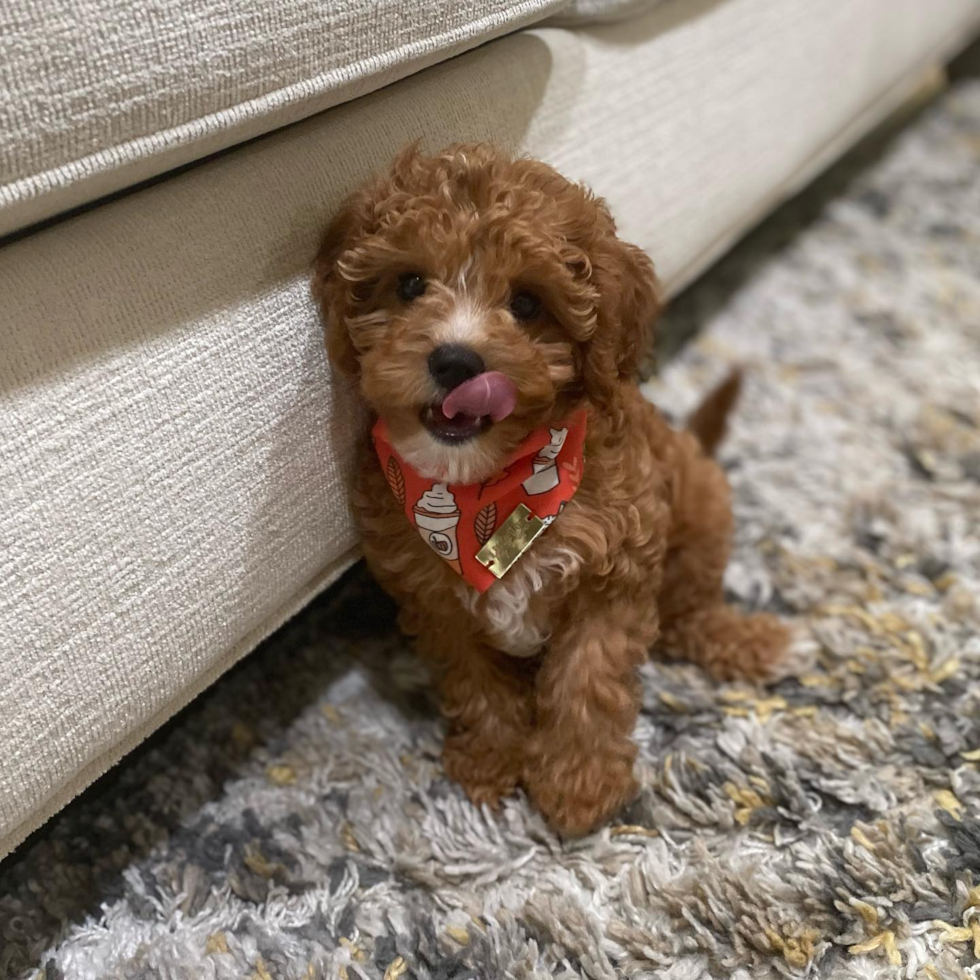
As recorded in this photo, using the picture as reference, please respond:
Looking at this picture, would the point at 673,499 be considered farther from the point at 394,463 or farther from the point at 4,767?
the point at 4,767

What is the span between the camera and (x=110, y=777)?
1.15 metres

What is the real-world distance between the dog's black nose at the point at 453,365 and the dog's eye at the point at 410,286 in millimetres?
87

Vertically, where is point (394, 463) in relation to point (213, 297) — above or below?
below

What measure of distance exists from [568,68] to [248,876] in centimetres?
104

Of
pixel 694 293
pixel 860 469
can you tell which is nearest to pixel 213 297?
pixel 860 469

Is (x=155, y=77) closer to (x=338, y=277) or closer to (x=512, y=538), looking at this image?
(x=338, y=277)

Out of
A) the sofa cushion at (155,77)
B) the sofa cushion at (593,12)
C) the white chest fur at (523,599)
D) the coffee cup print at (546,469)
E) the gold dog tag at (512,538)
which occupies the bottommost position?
the white chest fur at (523,599)

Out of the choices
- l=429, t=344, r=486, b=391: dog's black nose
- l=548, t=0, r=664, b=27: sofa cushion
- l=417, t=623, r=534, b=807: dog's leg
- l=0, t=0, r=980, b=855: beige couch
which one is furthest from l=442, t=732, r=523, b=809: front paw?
l=548, t=0, r=664, b=27: sofa cushion

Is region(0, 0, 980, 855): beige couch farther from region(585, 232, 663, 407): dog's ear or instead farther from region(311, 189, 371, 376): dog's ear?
region(585, 232, 663, 407): dog's ear

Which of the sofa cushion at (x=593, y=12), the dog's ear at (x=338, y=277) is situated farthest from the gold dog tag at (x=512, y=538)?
the sofa cushion at (x=593, y=12)

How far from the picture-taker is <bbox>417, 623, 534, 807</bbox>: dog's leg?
3.75 ft

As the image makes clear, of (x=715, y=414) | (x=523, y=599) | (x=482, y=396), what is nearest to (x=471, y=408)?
(x=482, y=396)

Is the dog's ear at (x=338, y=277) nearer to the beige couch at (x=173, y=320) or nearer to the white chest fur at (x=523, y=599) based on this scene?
the beige couch at (x=173, y=320)

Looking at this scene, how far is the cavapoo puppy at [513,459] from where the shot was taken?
33.6 inches
